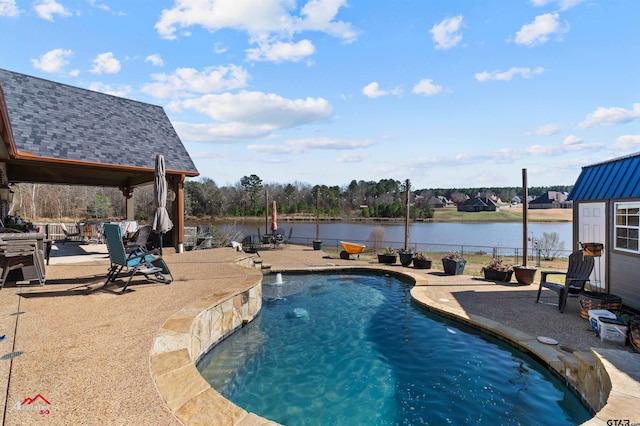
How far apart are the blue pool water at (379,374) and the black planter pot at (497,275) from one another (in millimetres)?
3286

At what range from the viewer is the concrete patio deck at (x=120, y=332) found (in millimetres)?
2229

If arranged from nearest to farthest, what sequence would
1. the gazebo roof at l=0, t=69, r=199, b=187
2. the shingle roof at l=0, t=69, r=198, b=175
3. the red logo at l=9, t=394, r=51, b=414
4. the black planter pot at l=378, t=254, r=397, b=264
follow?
the red logo at l=9, t=394, r=51, b=414 < the gazebo roof at l=0, t=69, r=199, b=187 < the shingle roof at l=0, t=69, r=198, b=175 < the black planter pot at l=378, t=254, r=397, b=264

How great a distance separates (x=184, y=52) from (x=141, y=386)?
8.74 meters

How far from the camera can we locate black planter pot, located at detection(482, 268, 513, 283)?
8070 mm

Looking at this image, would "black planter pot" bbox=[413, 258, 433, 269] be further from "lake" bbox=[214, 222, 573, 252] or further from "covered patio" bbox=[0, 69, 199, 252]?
"covered patio" bbox=[0, 69, 199, 252]

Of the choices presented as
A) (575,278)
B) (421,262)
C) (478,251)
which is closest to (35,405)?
(575,278)

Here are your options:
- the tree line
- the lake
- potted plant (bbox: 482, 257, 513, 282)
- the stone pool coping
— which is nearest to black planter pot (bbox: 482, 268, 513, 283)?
potted plant (bbox: 482, 257, 513, 282)

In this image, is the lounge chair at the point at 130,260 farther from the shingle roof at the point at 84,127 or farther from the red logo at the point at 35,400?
the shingle roof at the point at 84,127

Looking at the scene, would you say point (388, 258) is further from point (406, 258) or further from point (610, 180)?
point (610, 180)

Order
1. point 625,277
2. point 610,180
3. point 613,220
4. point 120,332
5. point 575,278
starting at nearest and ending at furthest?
point 120,332 → point 575,278 → point 625,277 → point 613,220 → point 610,180

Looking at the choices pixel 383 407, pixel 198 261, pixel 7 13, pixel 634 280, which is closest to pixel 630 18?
pixel 634 280

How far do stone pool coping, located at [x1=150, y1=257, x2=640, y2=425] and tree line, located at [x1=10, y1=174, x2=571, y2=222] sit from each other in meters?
8.89

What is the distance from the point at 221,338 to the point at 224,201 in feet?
139

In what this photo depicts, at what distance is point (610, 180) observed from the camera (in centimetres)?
Result: 616
